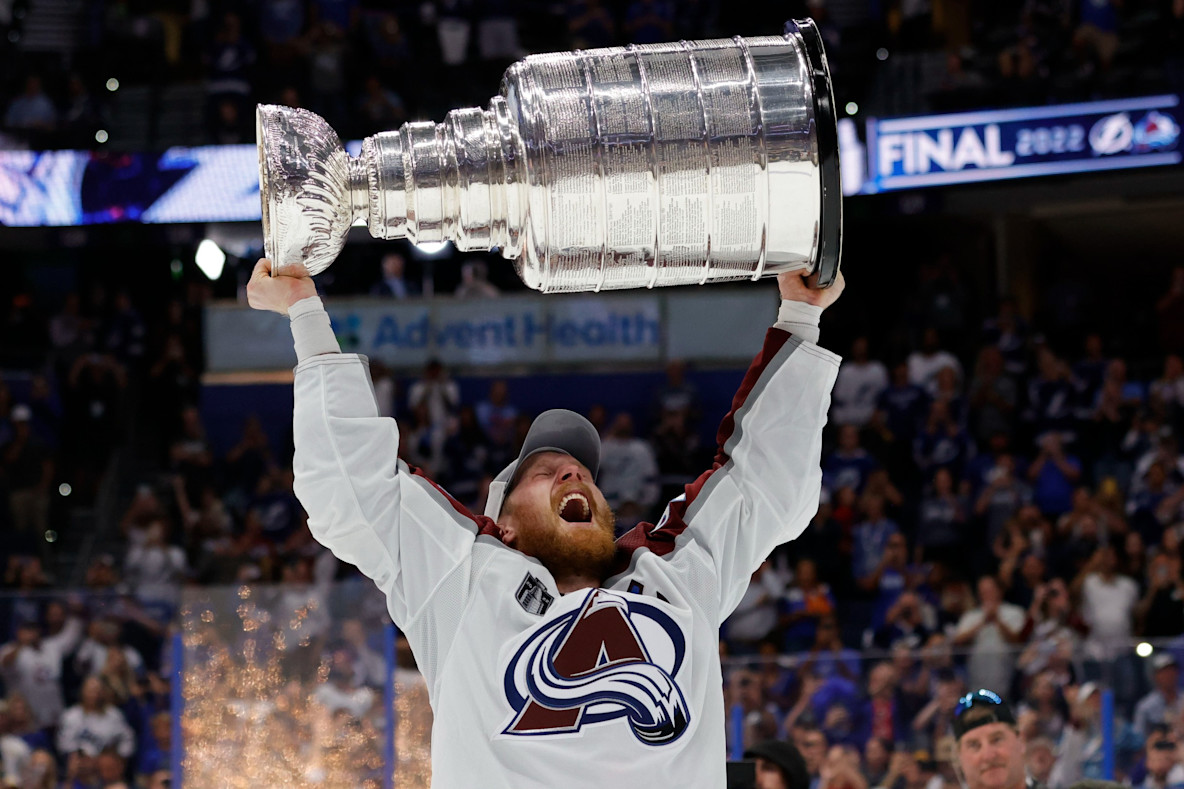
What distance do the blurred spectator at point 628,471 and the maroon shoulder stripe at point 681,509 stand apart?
19.9ft

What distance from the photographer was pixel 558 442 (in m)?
2.86

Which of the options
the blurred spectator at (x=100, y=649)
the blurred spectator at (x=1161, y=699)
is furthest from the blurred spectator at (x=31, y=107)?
the blurred spectator at (x=1161, y=699)

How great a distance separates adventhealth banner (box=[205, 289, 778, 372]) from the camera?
10953 millimetres

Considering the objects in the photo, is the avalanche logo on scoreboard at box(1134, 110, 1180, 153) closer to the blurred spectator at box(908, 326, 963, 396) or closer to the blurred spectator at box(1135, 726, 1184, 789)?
the blurred spectator at box(908, 326, 963, 396)

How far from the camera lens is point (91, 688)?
610 cm

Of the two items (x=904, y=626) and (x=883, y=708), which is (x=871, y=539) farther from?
(x=883, y=708)

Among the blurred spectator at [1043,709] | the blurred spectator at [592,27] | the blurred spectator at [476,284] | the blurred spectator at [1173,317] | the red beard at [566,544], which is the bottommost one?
the blurred spectator at [1043,709]

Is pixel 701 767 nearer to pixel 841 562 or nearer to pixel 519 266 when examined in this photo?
pixel 519 266

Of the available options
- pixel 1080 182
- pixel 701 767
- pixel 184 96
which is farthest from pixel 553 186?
pixel 184 96

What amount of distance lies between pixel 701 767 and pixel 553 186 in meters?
0.97

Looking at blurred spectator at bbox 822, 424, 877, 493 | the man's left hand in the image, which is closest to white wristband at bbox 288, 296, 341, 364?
the man's left hand

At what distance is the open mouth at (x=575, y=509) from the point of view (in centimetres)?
268

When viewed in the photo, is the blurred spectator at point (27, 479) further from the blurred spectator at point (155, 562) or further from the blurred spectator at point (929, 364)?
the blurred spectator at point (929, 364)

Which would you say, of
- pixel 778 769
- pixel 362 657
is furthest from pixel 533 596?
pixel 362 657
